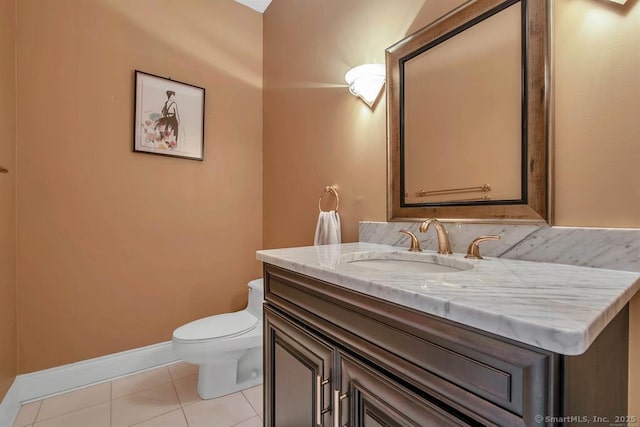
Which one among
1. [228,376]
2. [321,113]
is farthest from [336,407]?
[321,113]

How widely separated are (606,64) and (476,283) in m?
0.70

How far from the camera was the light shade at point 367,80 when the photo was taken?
52.7 inches

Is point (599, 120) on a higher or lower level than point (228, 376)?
higher

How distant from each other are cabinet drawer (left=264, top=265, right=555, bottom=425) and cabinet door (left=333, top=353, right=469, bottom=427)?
0.03 meters

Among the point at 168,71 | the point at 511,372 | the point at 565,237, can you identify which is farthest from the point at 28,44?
the point at 565,237

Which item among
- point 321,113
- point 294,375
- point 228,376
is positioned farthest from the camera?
point 321,113

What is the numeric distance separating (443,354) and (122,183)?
2037mm

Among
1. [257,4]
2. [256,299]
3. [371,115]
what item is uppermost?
[257,4]

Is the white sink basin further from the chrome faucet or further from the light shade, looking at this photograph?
the light shade

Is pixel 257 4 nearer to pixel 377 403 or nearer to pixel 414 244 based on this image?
pixel 414 244

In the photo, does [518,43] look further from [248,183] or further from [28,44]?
[28,44]

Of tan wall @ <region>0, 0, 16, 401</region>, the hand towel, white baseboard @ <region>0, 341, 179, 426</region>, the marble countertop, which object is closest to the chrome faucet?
the marble countertop

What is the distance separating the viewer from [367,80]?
53.7 inches

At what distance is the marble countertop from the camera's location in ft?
1.25
